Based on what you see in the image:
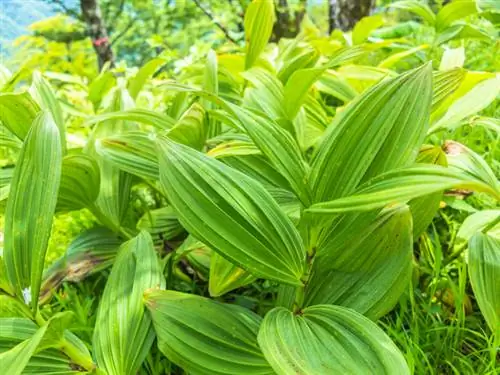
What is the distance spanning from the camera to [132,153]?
0.98 metres

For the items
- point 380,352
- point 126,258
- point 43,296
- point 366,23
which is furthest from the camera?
point 366,23

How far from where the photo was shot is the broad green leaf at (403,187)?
0.55m

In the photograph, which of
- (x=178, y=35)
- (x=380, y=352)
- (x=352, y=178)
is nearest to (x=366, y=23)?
(x=352, y=178)

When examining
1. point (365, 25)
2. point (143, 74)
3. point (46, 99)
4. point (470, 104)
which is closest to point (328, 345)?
point (470, 104)

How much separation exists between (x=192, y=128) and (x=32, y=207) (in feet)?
1.24

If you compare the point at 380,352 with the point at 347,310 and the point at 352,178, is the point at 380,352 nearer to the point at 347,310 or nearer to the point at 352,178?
the point at 347,310

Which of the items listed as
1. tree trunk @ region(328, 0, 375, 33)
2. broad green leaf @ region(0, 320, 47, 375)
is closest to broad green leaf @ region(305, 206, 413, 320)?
broad green leaf @ region(0, 320, 47, 375)

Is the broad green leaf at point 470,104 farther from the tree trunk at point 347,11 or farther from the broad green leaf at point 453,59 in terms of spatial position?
the tree trunk at point 347,11

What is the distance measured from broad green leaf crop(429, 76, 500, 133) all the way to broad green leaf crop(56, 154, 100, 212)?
2.07ft

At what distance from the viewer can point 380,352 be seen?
56 cm

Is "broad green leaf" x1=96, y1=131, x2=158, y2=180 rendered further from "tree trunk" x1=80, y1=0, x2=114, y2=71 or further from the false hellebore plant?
"tree trunk" x1=80, y1=0, x2=114, y2=71

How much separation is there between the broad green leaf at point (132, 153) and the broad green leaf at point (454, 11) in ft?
3.43

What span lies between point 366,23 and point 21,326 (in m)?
1.47

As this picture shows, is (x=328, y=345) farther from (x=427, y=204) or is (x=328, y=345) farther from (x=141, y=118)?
(x=141, y=118)
